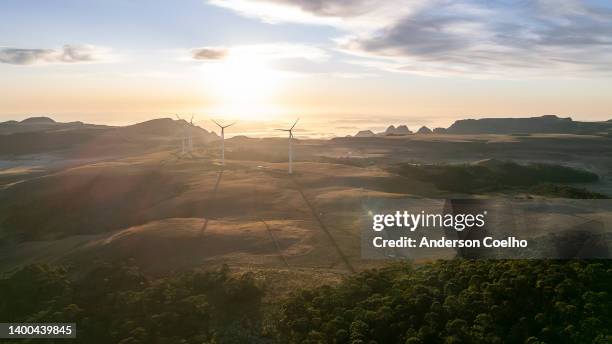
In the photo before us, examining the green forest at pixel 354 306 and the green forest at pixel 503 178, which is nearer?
the green forest at pixel 354 306

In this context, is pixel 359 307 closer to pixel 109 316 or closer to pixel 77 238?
pixel 109 316

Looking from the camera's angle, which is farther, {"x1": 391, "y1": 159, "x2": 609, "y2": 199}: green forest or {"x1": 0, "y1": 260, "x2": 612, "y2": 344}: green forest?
{"x1": 391, "y1": 159, "x2": 609, "y2": 199}: green forest

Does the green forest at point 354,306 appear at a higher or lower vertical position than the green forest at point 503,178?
lower

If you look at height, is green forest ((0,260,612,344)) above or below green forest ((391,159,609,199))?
below

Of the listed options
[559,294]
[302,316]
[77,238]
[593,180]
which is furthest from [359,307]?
[593,180]

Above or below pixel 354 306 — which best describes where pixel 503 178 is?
above

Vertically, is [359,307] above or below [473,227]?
below

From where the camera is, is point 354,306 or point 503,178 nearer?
point 354,306

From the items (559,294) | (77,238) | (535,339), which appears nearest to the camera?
(535,339)
